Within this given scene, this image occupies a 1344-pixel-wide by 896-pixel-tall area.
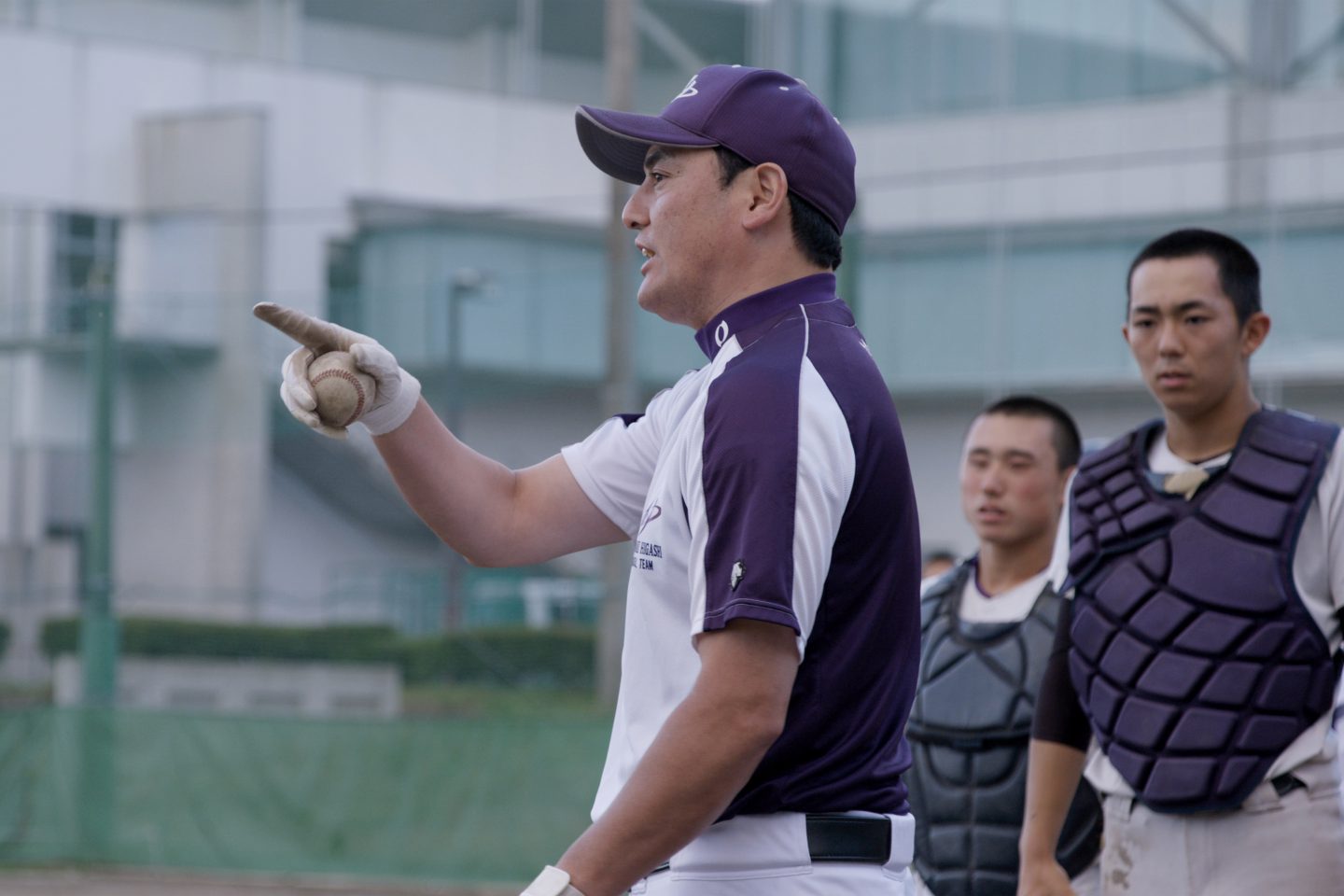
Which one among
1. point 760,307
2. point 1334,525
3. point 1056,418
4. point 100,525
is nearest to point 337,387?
point 760,307

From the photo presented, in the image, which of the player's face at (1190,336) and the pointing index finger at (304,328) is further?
the player's face at (1190,336)

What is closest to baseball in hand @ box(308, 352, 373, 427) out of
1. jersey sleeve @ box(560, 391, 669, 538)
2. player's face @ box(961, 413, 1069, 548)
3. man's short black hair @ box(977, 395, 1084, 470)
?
jersey sleeve @ box(560, 391, 669, 538)

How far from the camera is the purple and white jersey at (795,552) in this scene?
247cm

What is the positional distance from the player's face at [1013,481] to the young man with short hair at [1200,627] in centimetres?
63

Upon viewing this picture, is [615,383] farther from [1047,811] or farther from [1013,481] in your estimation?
[1047,811]

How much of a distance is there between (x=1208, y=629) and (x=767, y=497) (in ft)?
5.77

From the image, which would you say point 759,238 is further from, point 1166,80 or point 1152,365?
point 1166,80

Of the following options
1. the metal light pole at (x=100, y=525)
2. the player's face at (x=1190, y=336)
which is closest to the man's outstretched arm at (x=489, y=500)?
the player's face at (x=1190, y=336)

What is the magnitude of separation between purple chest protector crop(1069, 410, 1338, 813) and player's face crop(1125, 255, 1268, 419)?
133 mm

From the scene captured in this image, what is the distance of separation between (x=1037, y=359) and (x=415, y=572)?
20.8 feet

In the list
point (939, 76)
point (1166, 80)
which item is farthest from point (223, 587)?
point (1166, 80)

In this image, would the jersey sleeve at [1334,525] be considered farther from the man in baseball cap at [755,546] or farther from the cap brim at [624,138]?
the cap brim at [624,138]

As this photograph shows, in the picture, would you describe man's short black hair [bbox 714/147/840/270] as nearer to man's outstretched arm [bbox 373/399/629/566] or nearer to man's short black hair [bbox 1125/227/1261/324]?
man's outstretched arm [bbox 373/399/629/566]

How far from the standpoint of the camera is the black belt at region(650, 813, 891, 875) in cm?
259
